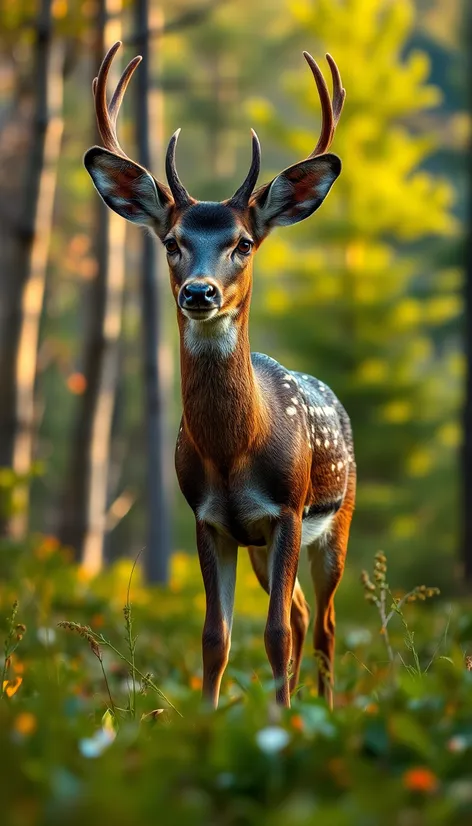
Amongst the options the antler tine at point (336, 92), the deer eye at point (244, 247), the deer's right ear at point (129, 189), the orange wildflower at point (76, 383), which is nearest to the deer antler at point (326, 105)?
the antler tine at point (336, 92)

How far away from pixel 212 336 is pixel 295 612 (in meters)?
1.80

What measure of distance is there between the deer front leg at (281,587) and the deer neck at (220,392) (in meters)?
0.34

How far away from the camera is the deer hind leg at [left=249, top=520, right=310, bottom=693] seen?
5.78 metres

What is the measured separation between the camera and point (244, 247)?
5078mm

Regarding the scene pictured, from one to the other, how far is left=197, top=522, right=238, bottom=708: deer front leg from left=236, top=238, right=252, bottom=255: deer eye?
110 cm

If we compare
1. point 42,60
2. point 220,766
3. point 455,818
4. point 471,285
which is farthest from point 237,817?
point 471,285

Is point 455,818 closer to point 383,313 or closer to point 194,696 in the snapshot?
point 194,696

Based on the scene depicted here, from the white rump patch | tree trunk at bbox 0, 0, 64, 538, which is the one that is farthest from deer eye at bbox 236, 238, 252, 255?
tree trunk at bbox 0, 0, 64, 538

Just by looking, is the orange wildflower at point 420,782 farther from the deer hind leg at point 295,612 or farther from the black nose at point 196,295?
the deer hind leg at point 295,612

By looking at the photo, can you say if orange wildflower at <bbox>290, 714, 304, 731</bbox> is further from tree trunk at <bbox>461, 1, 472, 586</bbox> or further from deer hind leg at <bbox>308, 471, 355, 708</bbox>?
tree trunk at <bbox>461, 1, 472, 586</bbox>

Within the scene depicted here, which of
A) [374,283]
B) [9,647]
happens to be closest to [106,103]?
[9,647]

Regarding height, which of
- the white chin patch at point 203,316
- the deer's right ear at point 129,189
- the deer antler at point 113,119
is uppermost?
the deer antler at point 113,119

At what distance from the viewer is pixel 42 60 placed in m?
12.4

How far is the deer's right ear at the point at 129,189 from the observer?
5.35 metres
